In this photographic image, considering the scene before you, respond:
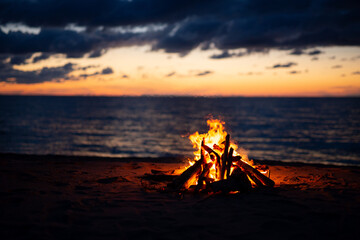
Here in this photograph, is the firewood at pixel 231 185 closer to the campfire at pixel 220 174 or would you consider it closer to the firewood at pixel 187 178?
the campfire at pixel 220 174

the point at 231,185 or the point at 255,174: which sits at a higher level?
the point at 255,174

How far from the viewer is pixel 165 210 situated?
17.7 feet

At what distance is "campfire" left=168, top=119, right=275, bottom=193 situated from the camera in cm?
651

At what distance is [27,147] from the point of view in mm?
25391

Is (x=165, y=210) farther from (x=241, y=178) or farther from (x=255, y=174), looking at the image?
(x=255, y=174)

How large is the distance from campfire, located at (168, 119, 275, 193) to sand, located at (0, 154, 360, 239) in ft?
0.88

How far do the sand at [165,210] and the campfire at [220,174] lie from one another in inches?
10.5

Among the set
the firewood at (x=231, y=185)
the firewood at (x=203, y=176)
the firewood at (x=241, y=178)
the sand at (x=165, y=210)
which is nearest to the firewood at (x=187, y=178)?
the firewood at (x=203, y=176)

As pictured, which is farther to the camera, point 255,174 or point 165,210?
point 255,174

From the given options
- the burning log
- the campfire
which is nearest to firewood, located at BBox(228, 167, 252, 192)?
the campfire

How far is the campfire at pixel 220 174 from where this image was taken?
6.51m

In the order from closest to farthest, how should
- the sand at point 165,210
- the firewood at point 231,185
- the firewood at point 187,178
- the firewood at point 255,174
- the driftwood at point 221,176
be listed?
the sand at point 165,210
the firewood at point 231,185
the driftwood at point 221,176
the firewood at point 187,178
the firewood at point 255,174

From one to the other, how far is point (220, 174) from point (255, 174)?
0.92 metres

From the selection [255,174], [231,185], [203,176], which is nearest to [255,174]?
[255,174]
